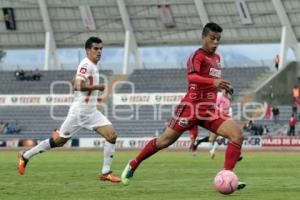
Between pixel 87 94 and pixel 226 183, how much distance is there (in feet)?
15.6

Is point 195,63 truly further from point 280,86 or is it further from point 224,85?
point 280,86

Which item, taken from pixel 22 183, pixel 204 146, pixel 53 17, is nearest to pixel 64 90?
pixel 53 17

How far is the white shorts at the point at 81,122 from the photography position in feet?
53.2

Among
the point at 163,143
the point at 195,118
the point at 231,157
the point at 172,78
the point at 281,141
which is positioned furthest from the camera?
the point at 172,78

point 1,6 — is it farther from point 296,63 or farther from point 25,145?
point 296,63

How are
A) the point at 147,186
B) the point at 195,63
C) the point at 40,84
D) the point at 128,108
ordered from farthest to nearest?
1. the point at 40,84
2. the point at 128,108
3. the point at 147,186
4. the point at 195,63

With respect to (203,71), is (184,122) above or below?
below

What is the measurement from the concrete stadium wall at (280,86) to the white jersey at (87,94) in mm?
41092

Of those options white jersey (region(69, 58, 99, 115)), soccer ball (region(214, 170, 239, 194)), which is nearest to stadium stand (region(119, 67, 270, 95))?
white jersey (region(69, 58, 99, 115))

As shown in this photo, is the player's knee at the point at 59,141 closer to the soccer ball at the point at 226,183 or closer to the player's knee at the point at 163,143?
the player's knee at the point at 163,143

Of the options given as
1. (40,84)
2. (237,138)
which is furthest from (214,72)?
(40,84)

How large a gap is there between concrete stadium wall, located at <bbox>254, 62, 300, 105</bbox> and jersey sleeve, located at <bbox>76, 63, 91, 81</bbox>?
41.4 meters

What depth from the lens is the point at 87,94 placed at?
52.9 ft

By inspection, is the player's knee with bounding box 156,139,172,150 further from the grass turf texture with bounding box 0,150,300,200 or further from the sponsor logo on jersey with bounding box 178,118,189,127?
the grass turf texture with bounding box 0,150,300,200
